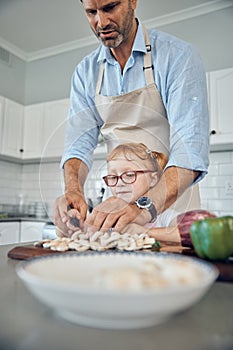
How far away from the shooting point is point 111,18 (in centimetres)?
91

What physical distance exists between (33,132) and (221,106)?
5.05 feet

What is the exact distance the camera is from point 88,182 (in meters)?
0.95

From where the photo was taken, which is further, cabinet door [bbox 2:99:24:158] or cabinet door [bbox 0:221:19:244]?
cabinet door [bbox 2:99:24:158]

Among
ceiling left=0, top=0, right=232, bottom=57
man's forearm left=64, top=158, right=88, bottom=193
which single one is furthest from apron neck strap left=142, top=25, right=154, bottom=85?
ceiling left=0, top=0, right=232, bottom=57

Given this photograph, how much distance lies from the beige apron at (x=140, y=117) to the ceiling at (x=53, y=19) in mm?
1529

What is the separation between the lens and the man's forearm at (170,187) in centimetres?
74

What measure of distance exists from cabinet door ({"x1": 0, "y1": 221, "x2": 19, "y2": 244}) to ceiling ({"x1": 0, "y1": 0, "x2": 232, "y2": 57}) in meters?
1.51

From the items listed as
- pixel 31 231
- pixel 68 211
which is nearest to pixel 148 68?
pixel 68 211

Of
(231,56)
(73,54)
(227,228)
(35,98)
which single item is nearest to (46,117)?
(35,98)

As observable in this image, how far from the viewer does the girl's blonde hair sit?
834 mm

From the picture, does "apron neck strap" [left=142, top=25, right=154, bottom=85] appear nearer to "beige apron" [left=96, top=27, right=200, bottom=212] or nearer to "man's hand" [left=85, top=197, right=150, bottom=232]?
"beige apron" [left=96, top=27, right=200, bottom=212]

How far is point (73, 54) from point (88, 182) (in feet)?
7.24

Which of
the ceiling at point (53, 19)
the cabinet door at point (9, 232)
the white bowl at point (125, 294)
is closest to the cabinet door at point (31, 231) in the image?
the cabinet door at point (9, 232)

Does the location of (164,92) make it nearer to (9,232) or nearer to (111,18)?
(111,18)
